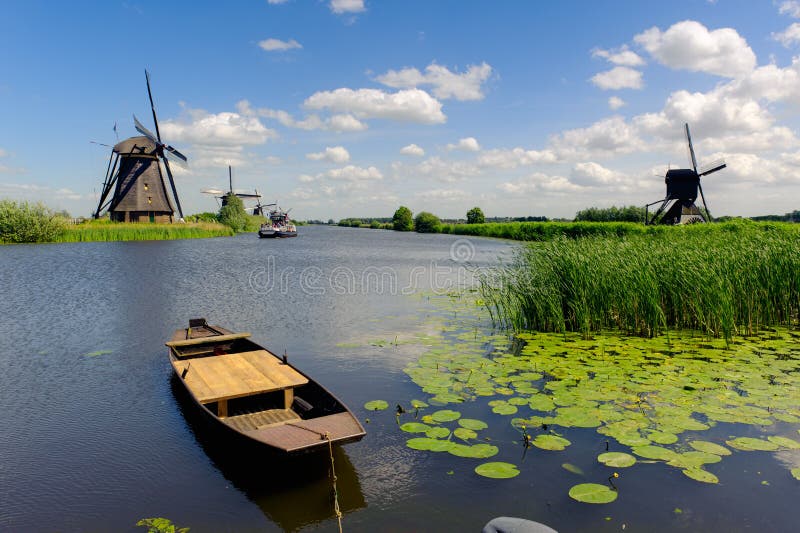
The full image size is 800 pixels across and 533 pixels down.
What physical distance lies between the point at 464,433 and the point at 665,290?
7123 millimetres

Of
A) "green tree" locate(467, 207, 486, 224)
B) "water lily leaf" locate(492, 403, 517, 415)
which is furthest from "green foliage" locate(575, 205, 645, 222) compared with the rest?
"water lily leaf" locate(492, 403, 517, 415)

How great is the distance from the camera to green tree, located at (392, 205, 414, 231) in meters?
113

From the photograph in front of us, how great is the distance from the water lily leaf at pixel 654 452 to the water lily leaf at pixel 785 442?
129 centimetres

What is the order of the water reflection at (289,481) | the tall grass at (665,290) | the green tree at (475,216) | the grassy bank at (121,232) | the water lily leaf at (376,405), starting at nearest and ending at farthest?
the water reflection at (289,481) → the water lily leaf at (376,405) → the tall grass at (665,290) → the grassy bank at (121,232) → the green tree at (475,216)

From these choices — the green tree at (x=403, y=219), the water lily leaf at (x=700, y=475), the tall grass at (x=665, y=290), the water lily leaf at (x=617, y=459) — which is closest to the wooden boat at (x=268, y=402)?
the water lily leaf at (x=617, y=459)

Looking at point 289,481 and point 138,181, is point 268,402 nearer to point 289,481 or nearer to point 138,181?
point 289,481

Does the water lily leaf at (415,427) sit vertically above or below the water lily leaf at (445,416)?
below

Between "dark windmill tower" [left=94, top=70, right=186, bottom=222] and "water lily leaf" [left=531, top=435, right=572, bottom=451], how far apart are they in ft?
174

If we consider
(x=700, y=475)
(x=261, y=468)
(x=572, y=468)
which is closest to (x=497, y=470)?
(x=572, y=468)

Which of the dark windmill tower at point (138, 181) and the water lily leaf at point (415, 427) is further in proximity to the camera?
the dark windmill tower at point (138, 181)

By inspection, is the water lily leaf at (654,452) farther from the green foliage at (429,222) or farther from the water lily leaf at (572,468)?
the green foliage at (429,222)

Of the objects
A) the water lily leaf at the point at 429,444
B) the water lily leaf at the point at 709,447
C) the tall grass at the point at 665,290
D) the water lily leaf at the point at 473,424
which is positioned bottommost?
the water lily leaf at the point at 429,444

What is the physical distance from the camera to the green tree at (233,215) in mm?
75688

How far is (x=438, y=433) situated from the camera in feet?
19.7
